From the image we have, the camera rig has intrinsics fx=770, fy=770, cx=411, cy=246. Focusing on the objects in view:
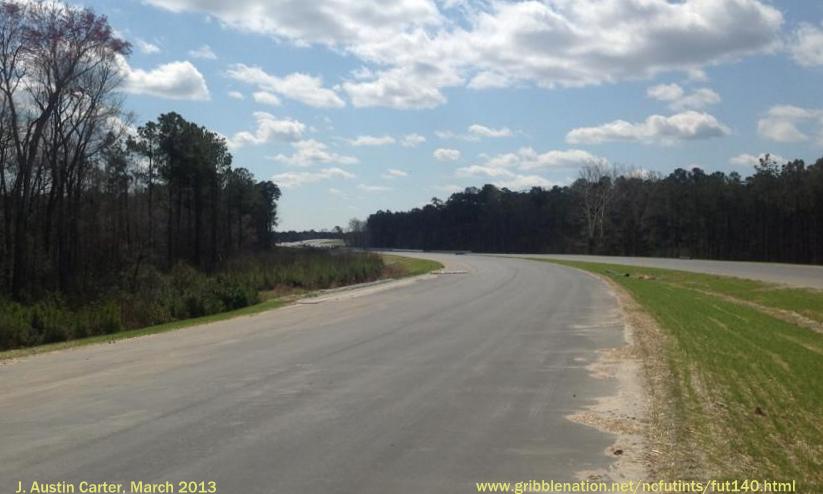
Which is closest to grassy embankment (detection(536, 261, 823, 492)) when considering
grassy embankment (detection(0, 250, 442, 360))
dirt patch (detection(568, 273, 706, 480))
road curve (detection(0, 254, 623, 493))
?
dirt patch (detection(568, 273, 706, 480))

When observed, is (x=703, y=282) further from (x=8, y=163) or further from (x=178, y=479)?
(x=8, y=163)

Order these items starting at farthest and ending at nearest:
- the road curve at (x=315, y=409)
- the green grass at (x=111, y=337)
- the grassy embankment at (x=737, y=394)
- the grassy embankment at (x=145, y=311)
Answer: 1. the grassy embankment at (x=145, y=311)
2. the green grass at (x=111, y=337)
3. the grassy embankment at (x=737, y=394)
4. the road curve at (x=315, y=409)

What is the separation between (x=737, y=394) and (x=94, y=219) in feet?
200

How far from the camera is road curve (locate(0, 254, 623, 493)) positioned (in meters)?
6.61

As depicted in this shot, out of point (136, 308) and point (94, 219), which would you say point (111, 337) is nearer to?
point (136, 308)

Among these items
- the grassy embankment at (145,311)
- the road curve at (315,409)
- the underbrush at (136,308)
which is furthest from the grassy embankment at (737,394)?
the underbrush at (136,308)

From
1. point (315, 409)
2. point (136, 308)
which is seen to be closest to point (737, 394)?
point (315, 409)

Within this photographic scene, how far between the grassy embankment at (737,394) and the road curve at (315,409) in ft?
2.91

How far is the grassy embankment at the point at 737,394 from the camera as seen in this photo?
679cm

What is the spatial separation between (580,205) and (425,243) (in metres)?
72.2

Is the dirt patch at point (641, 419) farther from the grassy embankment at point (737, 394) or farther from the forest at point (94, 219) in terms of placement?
the forest at point (94, 219)

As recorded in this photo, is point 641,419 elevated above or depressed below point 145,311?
above

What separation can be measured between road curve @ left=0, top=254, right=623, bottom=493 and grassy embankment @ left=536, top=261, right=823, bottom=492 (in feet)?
2.91

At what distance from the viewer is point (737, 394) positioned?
9.87m
